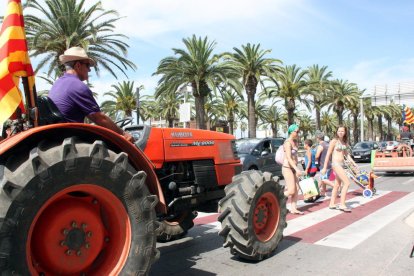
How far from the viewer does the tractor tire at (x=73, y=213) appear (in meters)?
2.39

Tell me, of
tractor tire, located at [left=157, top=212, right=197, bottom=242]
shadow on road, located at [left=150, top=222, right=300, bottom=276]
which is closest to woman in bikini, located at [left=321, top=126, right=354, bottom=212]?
shadow on road, located at [left=150, top=222, right=300, bottom=276]

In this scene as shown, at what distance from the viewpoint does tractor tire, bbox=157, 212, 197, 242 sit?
5309 mm

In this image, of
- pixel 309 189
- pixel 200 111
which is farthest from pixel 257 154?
pixel 200 111

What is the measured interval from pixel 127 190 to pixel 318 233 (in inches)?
163

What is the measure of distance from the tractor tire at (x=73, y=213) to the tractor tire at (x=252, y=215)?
1.51 metres

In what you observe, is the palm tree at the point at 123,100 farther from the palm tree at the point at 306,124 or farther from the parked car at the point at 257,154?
the palm tree at the point at 306,124

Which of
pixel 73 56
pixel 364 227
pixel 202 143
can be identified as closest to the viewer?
pixel 73 56

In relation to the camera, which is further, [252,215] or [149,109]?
[149,109]

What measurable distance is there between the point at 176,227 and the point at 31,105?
3.06m

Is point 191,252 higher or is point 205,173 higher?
point 205,173

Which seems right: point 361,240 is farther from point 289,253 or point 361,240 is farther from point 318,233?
point 289,253

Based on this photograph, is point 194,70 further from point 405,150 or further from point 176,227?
point 176,227

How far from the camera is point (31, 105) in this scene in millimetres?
2973

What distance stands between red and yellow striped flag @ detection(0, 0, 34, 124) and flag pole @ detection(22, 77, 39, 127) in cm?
6
